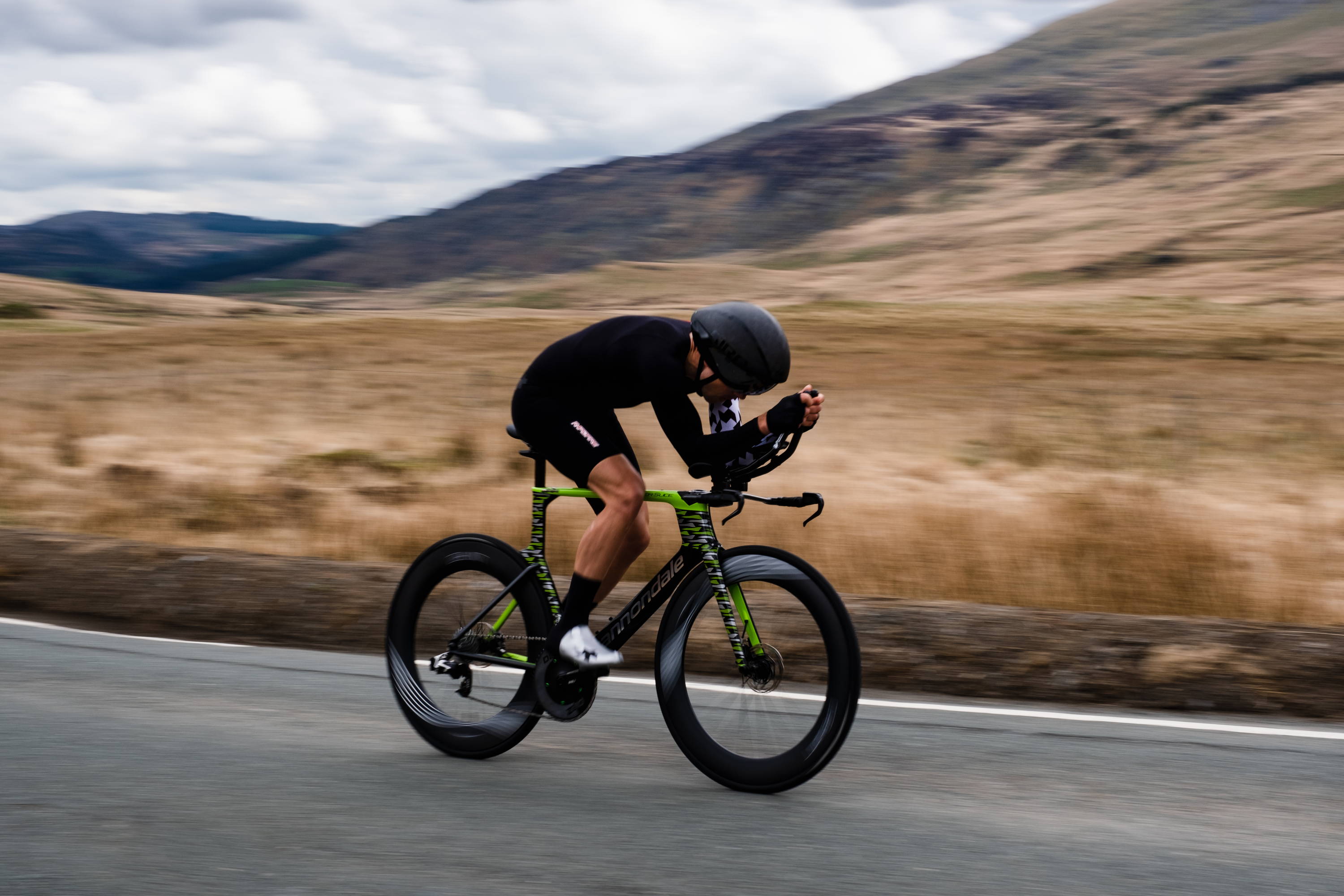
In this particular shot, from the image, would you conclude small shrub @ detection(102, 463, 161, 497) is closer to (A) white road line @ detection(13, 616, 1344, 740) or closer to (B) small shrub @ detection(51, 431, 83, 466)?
(B) small shrub @ detection(51, 431, 83, 466)

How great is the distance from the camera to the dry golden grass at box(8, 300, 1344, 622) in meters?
8.46

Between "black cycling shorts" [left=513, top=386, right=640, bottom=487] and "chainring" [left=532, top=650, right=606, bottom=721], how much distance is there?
600 millimetres

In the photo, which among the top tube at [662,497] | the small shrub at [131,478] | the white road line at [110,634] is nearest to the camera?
the top tube at [662,497]

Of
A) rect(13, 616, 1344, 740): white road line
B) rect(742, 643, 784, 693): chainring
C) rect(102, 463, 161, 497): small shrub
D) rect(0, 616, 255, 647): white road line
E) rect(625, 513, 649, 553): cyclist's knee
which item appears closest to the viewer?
rect(742, 643, 784, 693): chainring

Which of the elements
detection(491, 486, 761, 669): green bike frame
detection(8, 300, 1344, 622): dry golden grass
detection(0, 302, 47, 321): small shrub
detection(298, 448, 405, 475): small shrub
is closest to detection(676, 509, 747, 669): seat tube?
detection(491, 486, 761, 669): green bike frame

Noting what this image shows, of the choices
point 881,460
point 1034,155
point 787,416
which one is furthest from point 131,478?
point 1034,155

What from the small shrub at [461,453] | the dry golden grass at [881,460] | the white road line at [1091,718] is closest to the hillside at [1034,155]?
the dry golden grass at [881,460]

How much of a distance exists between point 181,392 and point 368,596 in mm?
18323

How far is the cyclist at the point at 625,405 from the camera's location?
13.3ft

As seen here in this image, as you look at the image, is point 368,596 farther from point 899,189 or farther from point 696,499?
point 899,189

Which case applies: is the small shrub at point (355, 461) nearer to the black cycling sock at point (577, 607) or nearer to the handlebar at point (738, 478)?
the black cycling sock at point (577, 607)

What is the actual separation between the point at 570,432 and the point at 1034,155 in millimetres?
144939

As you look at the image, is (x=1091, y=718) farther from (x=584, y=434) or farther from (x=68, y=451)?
(x=68, y=451)

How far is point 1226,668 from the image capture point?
5379 millimetres
